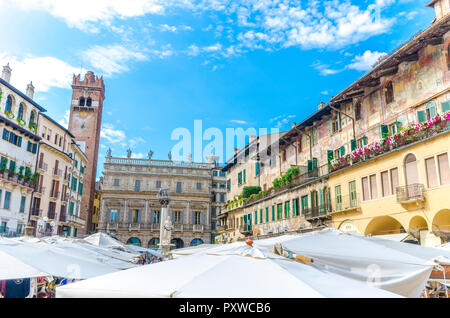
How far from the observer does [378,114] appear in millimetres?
23281

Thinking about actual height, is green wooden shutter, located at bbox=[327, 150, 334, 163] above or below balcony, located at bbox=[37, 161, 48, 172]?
below

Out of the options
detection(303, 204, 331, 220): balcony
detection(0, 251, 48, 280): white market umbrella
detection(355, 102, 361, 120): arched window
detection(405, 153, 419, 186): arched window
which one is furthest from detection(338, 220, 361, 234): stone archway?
detection(0, 251, 48, 280): white market umbrella

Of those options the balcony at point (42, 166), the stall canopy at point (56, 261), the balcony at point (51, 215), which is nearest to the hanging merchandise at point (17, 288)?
the stall canopy at point (56, 261)

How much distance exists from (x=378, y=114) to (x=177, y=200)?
145 ft

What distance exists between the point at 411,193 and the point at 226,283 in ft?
52.9

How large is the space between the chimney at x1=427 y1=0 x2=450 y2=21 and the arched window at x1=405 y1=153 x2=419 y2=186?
8985 mm

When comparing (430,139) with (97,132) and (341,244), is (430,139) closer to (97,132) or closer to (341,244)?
(341,244)

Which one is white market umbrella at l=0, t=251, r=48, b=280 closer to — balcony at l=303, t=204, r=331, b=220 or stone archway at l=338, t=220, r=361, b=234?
stone archway at l=338, t=220, r=361, b=234

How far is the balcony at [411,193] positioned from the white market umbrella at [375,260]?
9.68 m

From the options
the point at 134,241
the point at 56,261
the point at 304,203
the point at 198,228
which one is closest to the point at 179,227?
the point at 198,228

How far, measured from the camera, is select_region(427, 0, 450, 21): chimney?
70.1 ft

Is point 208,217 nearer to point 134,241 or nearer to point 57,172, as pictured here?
point 134,241

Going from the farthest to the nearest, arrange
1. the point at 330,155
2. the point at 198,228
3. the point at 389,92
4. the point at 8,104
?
the point at 198,228 → the point at 8,104 → the point at 330,155 → the point at 389,92

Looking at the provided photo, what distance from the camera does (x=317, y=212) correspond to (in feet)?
85.9
